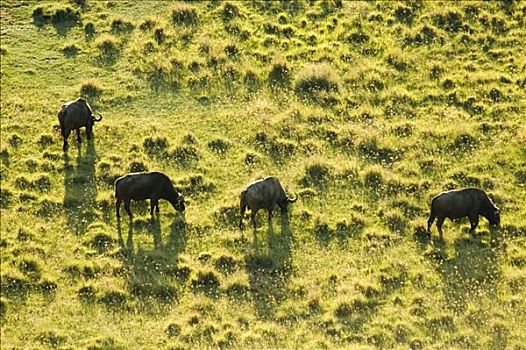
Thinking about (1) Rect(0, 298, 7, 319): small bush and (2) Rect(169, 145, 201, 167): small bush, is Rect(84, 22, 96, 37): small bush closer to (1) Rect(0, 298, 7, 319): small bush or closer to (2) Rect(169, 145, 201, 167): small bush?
(2) Rect(169, 145, 201, 167): small bush

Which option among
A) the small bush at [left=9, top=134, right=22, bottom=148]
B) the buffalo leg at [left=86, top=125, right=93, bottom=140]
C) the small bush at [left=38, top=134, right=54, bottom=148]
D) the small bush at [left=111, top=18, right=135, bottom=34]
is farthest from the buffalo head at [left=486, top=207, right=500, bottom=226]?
the small bush at [left=111, top=18, right=135, bottom=34]

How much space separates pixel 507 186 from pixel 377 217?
4.46 meters

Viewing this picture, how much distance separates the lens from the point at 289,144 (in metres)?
29.5

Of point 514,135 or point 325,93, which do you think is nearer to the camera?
point 514,135

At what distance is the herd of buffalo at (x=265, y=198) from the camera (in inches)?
995

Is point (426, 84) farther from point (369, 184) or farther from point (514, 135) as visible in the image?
point (369, 184)

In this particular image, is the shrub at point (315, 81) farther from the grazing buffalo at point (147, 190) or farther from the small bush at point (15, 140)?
the small bush at point (15, 140)

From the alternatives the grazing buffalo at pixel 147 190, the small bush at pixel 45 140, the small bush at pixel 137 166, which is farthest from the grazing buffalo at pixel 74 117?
the grazing buffalo at pixel 147 190

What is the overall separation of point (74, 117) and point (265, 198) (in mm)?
7782

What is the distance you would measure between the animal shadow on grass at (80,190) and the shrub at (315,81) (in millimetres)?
8061

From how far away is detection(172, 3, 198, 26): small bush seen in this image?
37.3 m

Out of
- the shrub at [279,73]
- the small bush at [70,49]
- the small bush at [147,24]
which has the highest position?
the small bush at [147,24]

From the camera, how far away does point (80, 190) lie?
90.4ft

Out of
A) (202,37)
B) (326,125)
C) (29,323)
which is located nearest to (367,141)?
(326,125)
